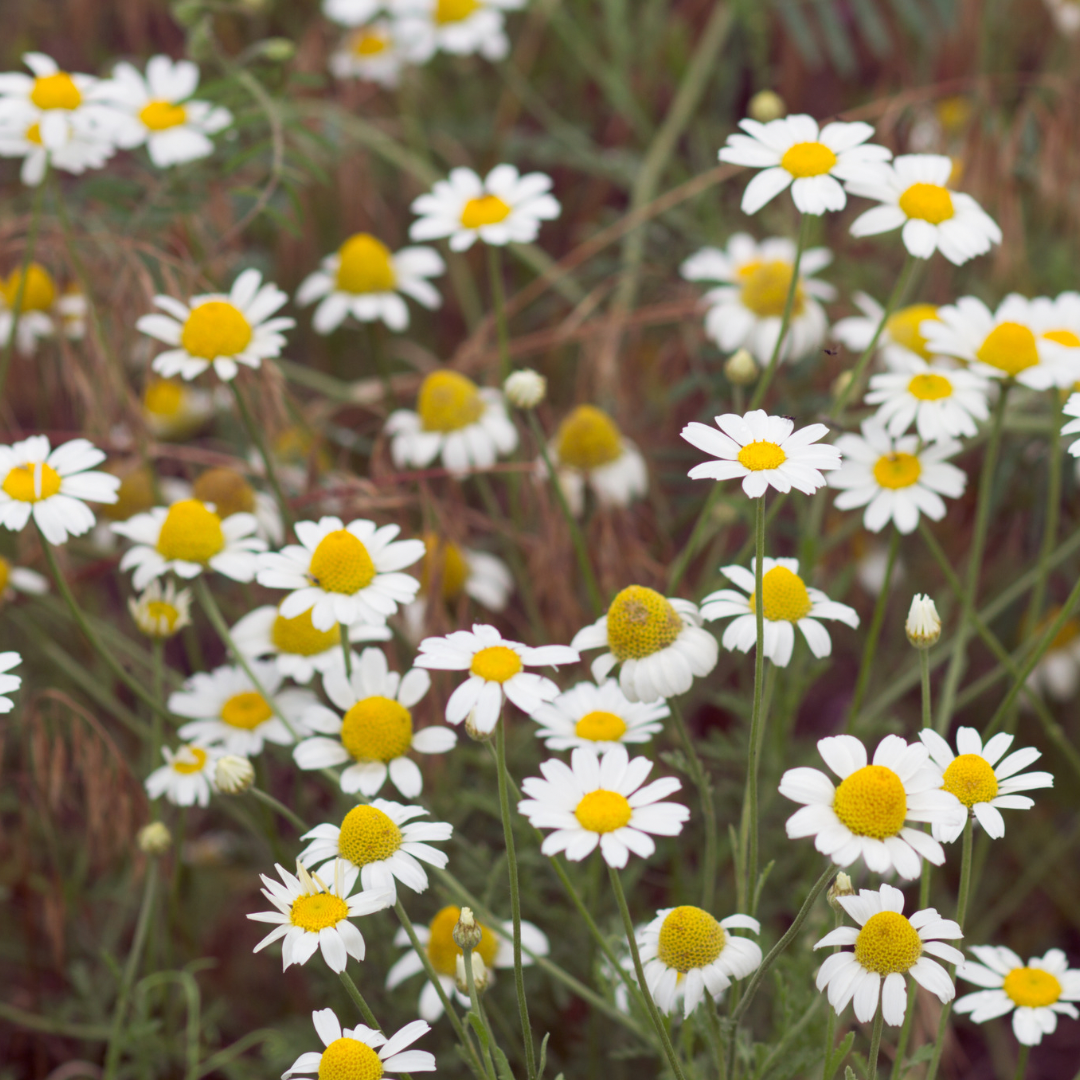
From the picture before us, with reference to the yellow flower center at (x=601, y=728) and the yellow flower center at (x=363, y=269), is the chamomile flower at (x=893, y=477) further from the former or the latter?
the yellow flower center at (x=363, y=269)

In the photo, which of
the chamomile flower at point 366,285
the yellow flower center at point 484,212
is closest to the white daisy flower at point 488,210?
the yellow flower center at point 484,212

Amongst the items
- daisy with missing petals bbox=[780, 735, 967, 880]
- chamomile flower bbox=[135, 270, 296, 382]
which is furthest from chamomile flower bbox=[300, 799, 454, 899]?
chamomile flower bbox=[135, 270, 296, 382]

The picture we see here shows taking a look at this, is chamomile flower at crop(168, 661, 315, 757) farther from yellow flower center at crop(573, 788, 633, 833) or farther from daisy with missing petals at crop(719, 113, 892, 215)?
daisy with missing petals at crop(719, 113, 892, 215)

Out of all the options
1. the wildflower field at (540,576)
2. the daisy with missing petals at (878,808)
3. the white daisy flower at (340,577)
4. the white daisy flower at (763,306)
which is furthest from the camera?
the white daisy flower at (763,306)

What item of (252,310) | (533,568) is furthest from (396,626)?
(252,310)

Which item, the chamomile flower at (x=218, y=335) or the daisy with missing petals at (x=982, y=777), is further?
the chamomile flower at (x=218, y=335)

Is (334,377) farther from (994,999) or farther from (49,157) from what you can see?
(994,999)
